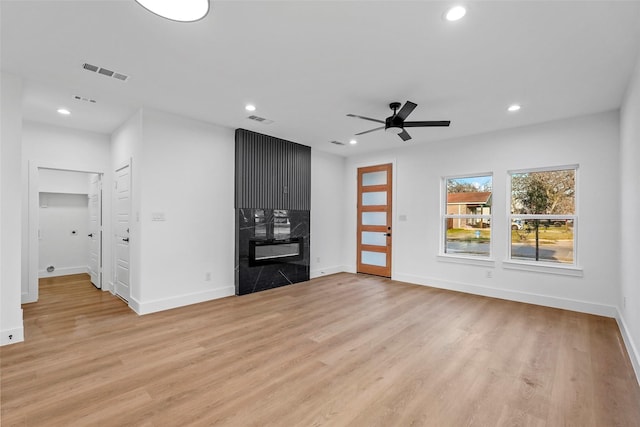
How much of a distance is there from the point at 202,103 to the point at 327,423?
3.72m

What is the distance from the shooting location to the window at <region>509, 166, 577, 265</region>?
4422 millimetres

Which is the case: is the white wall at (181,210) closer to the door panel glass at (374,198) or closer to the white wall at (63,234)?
the white wall at (63,234)

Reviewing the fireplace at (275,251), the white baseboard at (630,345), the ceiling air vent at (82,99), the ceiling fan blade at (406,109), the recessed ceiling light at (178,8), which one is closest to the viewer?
the recessed ceiling light at (178,8)

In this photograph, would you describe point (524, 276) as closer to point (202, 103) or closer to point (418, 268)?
point (418, 268)

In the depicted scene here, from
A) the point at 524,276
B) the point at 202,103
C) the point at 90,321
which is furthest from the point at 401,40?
the point at 90,321

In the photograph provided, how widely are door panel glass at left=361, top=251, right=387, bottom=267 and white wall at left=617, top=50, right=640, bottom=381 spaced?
363 cm

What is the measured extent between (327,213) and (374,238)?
1176mm

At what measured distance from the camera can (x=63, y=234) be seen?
6.26 meters

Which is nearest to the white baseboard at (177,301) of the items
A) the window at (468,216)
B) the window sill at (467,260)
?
the window sill at (467,260)

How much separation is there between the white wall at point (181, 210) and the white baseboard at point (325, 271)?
74.4 inches

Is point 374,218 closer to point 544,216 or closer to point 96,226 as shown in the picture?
point 544,216

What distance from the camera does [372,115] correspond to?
4.24 m

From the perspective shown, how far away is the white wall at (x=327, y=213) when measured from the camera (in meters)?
6.39

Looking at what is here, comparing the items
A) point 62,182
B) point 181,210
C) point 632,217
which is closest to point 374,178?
point 181,210
